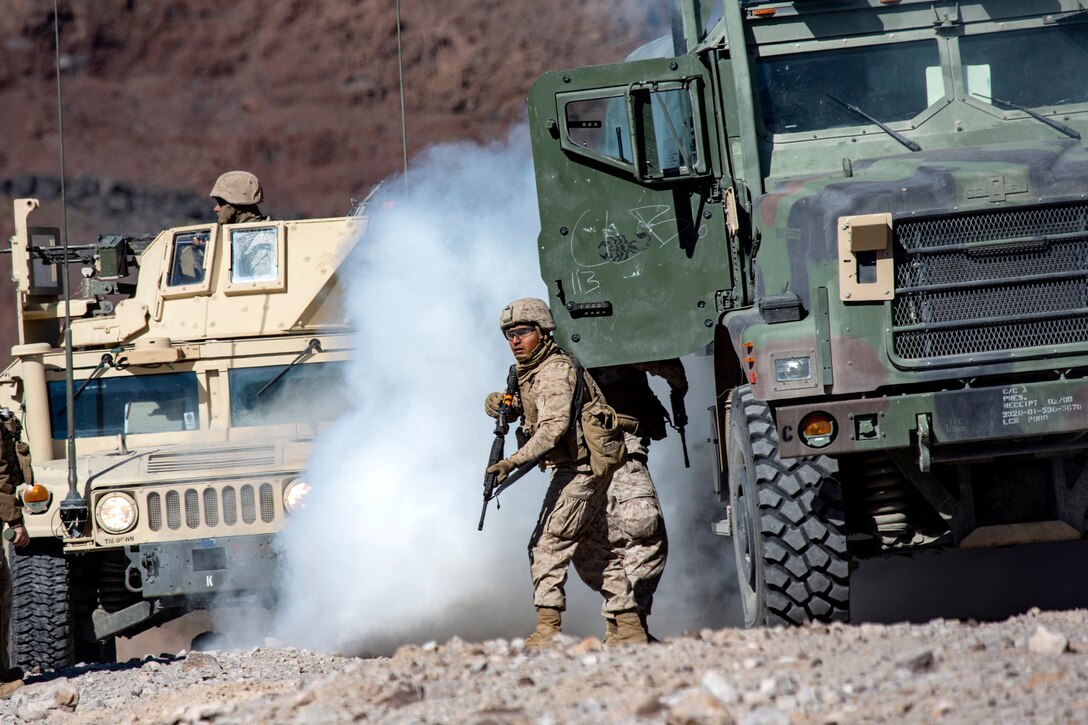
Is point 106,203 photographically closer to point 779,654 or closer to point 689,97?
point 689,97

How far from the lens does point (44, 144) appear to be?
26.2 metres

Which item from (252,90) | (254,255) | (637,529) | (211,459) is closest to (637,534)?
(637,529)

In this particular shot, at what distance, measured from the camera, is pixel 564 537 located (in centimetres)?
670

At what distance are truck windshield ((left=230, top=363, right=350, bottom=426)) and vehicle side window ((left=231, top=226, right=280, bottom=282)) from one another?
852 millimetres

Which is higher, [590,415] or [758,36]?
[758,36]

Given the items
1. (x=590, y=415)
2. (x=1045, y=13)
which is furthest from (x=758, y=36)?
(x=590, y=415)

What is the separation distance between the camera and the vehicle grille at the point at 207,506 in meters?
8.98

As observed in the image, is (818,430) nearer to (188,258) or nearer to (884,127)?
(884,127)

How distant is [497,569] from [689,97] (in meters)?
2.83

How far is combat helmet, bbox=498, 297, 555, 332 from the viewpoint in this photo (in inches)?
265

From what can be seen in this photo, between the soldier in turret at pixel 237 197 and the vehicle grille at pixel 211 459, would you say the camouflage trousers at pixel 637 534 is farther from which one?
the soldier in turret at pixel 237 197

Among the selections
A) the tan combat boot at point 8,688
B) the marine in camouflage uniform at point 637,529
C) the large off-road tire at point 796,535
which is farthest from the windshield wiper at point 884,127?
the tan combat boot at point 8,688

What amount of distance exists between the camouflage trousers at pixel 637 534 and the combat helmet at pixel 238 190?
512 centimetres

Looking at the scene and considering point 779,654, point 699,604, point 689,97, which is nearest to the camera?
point 779,654
